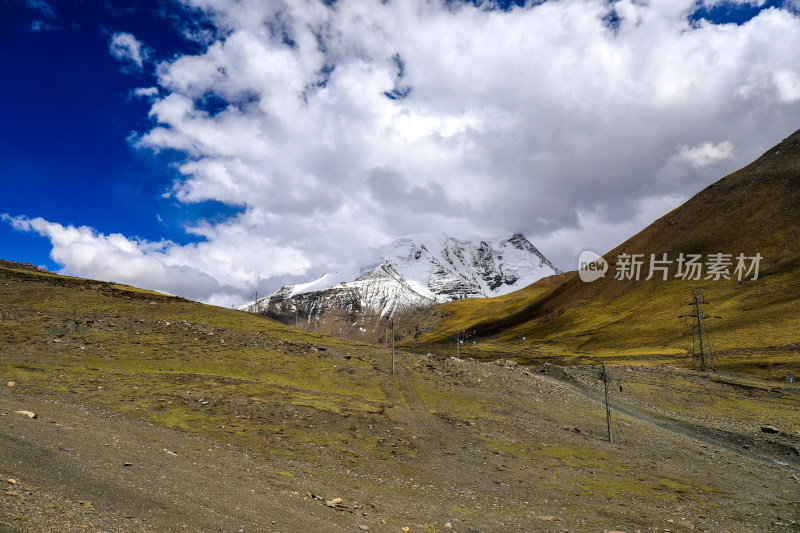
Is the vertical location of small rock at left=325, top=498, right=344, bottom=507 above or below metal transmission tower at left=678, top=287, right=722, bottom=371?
below

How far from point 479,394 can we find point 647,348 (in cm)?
9995

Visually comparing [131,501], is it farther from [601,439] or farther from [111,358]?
[111,358]

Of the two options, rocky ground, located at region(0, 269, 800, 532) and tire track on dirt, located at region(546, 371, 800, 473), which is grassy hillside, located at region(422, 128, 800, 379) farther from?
tire track on dirt, located at region(546, 371, 800, 473)

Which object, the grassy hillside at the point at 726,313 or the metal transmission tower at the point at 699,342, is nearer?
the metal transmission tower at the point at 699,342
